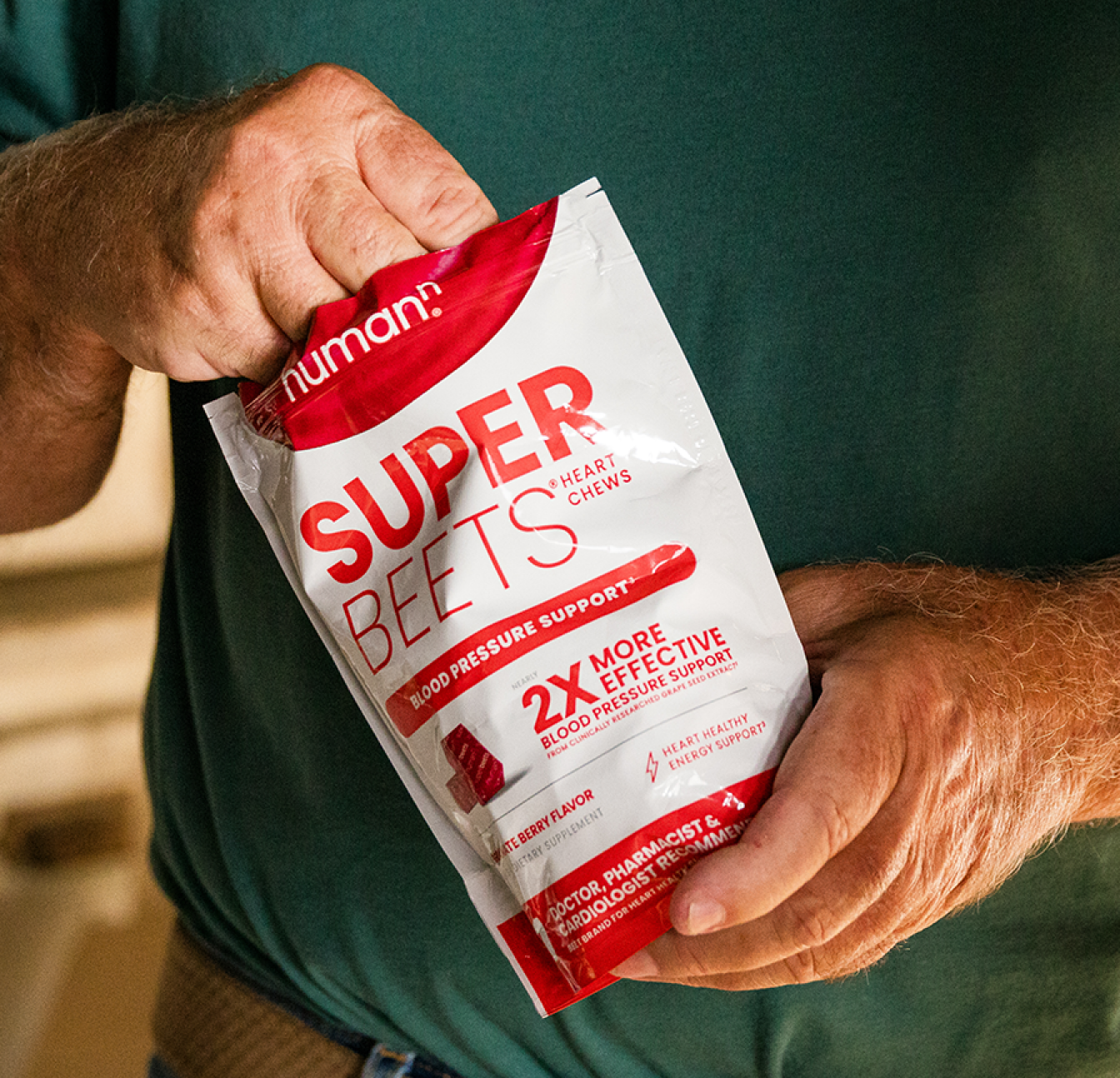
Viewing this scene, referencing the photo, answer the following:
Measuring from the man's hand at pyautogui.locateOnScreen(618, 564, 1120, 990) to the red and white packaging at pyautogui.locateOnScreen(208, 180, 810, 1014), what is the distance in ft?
0.10

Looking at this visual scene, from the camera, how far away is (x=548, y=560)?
0.50 m

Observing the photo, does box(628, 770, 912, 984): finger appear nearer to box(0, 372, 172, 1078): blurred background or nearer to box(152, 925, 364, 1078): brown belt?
box(152, 925, 364, 1078): brown belt

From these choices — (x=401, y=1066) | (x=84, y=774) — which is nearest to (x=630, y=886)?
(x=401, y=1066)

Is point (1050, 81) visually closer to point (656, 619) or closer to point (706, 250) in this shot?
point (706, 250)

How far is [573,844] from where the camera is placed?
0.49 metres

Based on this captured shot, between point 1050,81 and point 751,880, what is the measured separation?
1.98 ft

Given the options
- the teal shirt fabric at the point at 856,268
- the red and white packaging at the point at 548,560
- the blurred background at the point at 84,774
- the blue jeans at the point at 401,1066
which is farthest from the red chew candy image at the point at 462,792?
the blurred background at the point at 84,774

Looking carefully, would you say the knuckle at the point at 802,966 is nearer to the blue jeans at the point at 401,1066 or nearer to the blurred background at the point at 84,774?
the blue jeans at the point at 401,1066

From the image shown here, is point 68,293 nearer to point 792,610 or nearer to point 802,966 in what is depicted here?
point 792,610

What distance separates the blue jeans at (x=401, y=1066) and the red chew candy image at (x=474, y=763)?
1.44ft

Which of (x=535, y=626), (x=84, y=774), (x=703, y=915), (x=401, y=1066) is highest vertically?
(x=535, y=626)

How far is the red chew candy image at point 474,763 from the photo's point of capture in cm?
50

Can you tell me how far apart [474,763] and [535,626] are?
0.08 meters

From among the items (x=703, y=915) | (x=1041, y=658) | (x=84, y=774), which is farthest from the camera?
(x=84, y=774)
